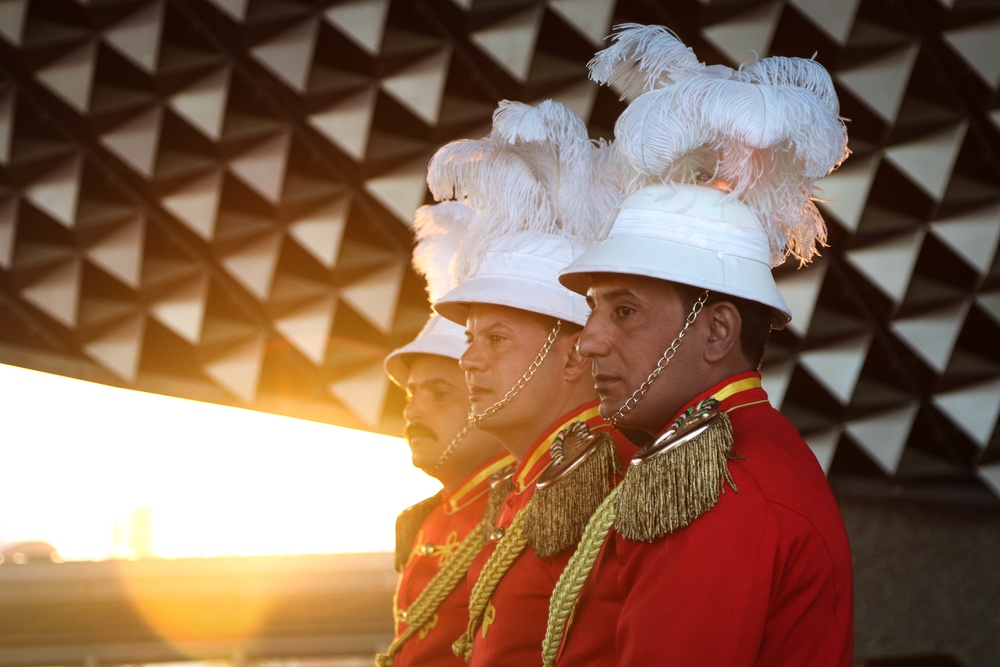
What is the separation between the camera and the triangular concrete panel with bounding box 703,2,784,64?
5668 mm

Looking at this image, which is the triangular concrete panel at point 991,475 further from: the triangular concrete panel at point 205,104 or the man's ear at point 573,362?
the triangular concrete panel at point 205,104

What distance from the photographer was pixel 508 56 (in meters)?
6.05

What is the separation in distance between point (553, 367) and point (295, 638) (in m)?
5.10

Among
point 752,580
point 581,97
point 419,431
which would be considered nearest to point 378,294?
point 581,97

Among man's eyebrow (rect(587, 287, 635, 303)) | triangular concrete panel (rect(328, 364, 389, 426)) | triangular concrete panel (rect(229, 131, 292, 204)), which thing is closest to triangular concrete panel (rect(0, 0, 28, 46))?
triangular concrete panel (rect(229, 131, 292, 204))

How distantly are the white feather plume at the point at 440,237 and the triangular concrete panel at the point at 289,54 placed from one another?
2670mm

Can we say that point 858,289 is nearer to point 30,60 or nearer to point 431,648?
point 431,648

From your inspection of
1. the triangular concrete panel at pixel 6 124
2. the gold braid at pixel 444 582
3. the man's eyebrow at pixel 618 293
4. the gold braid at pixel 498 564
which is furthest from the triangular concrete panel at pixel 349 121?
the man's eyebrow at pixel 618 293

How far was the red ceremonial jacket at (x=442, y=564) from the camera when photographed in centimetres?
341

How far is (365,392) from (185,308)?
1.30m

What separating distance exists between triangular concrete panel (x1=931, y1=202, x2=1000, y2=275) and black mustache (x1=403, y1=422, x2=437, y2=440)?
11.5ft

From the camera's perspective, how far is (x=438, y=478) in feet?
12.8

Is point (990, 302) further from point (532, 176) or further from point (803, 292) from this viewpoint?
point (532, 176)

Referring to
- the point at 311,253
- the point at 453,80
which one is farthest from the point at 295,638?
the point at 453,80
